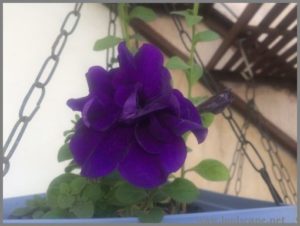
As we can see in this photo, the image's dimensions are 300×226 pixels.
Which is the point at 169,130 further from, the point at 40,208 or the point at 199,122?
the point at 40,208

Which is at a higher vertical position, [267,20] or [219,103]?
[267,20]

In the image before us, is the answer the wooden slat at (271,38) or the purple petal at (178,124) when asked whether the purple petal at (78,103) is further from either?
the wooden slat at (271,38)

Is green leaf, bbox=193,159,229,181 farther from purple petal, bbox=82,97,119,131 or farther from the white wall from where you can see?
the white wall

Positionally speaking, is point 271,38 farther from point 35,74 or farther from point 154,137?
point 154,137

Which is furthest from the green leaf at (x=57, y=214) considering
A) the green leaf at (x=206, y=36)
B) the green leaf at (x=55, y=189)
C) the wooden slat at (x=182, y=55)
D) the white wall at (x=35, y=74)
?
the wooden slat at (x=182, y=55)

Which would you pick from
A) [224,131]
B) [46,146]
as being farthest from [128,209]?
[224,131]

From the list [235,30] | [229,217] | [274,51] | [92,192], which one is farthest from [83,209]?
[274,51]
